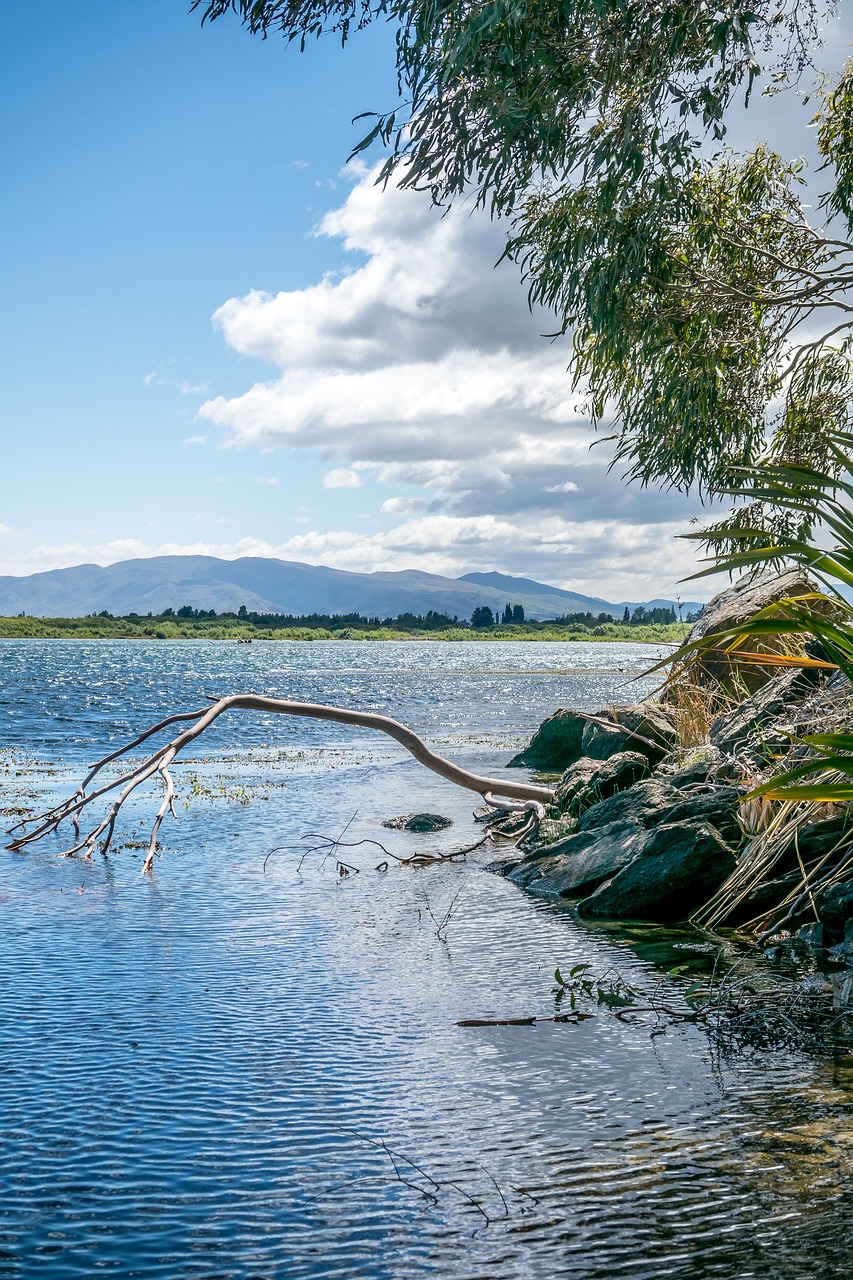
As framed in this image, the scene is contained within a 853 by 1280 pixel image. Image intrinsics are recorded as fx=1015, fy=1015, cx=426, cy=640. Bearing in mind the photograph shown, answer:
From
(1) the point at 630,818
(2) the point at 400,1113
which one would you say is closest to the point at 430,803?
(1) the point at 630,818

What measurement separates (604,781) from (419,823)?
9.70 feet

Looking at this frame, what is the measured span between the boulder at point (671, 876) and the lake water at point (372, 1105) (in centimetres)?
42

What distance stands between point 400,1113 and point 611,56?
724 centimetres

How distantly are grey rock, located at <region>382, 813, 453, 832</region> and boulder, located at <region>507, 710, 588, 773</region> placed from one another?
19.1 ft

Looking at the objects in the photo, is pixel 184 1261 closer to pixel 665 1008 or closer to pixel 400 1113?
pixel 400 1113

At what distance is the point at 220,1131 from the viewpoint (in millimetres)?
4418

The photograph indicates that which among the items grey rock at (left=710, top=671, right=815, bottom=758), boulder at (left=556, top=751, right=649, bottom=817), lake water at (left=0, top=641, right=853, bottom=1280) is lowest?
lake water at (left=0, top=641, right=853, bottom=1280)

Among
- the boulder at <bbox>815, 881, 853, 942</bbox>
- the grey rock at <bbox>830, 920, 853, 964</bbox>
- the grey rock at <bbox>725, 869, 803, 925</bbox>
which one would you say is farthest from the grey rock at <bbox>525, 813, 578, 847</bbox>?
the grey rock at <bbox>830, 920, 853, 964</bbox>

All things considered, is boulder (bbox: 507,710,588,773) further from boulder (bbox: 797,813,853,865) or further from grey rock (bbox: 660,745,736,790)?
boulder (bbox: 797,813,853,865)

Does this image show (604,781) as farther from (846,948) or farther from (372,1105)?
(372,1105)

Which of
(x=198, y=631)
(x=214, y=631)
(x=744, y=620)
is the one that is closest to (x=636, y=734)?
(x=744, y=620)

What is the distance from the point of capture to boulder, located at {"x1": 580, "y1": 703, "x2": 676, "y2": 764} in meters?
12.7

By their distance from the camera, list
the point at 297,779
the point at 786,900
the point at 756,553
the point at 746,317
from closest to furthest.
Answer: the point at 756,553 → the point at 786,900 → the point at 746,317 → the point at 297,779

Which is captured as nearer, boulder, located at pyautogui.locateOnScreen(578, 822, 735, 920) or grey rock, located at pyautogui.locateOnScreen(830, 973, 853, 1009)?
grey rock, located at pyautogui.locateOnScreen(830, 973, 853, 1009)
